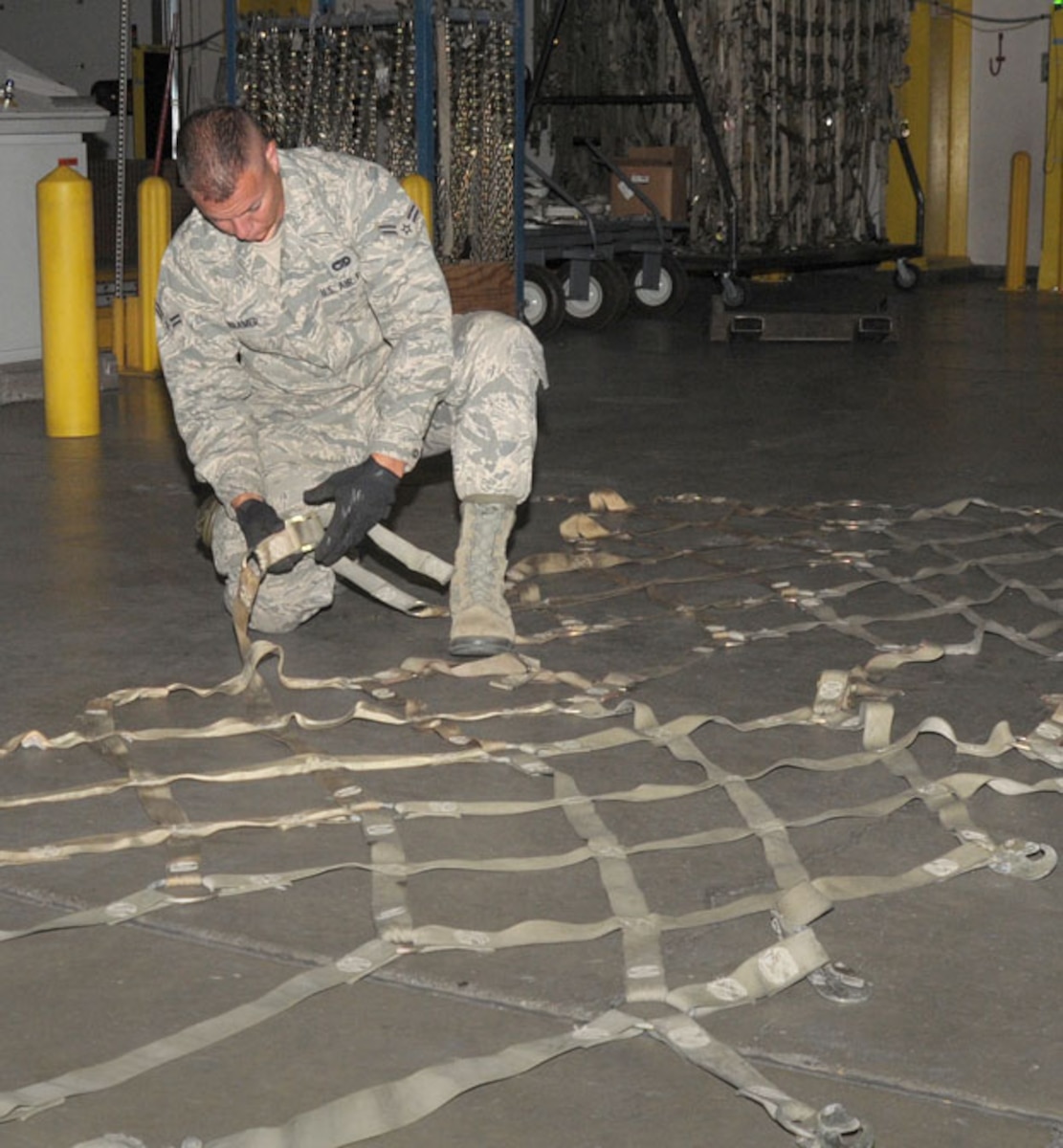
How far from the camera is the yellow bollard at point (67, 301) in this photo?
605 centimetres

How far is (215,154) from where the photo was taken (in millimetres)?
3105

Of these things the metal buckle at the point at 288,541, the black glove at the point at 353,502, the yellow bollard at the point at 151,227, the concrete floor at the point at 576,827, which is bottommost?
the concrete floor at the point at 576,827

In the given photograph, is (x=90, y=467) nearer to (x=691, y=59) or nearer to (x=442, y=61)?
(x=442, y=61)

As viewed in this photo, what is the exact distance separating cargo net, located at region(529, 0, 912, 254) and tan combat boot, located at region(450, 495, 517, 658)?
665 centimetres

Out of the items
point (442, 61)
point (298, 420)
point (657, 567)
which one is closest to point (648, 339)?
point (442, 61)

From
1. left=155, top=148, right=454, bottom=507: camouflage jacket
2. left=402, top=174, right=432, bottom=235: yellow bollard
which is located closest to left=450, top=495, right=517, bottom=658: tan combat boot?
left=155, top=148, right=454, bottom=507: camouflage jacket

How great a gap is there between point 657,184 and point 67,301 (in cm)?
486

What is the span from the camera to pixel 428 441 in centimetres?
383

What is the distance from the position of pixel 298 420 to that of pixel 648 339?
5.49 meters

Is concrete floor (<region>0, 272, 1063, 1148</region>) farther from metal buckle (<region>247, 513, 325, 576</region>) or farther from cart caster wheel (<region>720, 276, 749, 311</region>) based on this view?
cart caster wheel (<region>720, 276, 749, 311</region>)

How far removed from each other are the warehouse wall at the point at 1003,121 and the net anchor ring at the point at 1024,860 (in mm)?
11071

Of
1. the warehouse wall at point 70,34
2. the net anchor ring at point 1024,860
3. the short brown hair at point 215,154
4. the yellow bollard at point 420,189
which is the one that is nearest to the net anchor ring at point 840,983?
the net anchor ring at point 1024,860

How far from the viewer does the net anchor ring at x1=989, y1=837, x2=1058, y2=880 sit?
246cm

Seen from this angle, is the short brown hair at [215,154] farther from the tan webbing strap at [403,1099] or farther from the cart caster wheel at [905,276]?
the cart caster wheel at [905,276]
